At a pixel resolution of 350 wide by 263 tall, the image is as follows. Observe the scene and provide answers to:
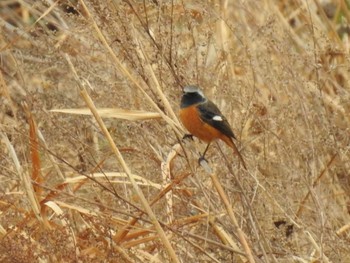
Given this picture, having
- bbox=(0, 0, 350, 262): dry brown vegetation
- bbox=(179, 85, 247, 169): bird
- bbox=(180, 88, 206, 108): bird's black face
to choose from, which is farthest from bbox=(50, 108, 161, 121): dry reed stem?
bbox=(179, 85, 247, 169): bird

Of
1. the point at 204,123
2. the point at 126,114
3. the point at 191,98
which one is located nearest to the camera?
the point at 126,114

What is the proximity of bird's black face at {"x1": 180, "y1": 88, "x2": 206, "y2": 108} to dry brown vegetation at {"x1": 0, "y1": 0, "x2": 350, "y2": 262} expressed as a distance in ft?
0.15

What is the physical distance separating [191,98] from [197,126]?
15 cm

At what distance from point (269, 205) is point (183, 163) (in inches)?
14.2

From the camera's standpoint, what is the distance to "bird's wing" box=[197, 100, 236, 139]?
3201mm

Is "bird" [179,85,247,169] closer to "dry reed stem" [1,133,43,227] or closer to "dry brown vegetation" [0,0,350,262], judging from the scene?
"dry brown vegetation" [0,0,350,262]

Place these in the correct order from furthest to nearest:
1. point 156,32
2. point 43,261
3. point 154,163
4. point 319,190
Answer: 1. point 319,190
2. point 154,163
3. point 156,32
4. point 43,261

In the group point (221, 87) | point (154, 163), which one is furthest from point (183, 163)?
point (221, 87)

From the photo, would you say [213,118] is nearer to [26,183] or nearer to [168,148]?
[168,148]

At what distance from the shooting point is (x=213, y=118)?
3.23 m

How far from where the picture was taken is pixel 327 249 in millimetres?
2977

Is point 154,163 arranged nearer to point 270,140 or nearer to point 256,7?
point 270,140

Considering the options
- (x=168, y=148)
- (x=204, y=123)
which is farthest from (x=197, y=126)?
(x=168, y=148)

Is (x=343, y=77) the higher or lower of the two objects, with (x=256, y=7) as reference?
lower
